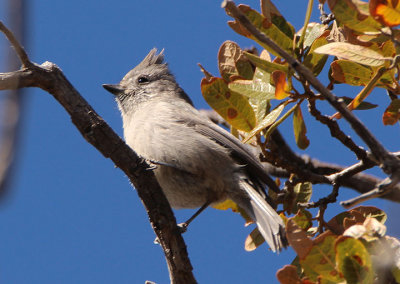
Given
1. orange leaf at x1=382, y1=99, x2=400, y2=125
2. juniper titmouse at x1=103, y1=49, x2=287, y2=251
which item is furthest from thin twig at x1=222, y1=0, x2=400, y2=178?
juniper titmouse at x1=103, y1=49, x2=287, y2=251

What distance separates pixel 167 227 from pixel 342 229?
1070mm

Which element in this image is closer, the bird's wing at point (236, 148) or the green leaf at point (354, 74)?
the green leaf at point (354, 74)

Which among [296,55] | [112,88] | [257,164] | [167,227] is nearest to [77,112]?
[167,227]

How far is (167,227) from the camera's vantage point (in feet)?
10.7

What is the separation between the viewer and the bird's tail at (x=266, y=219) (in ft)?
11.0

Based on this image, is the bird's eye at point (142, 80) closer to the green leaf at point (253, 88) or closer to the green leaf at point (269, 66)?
the green leaf at point (253, 88)

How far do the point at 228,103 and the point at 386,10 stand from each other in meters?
1.32

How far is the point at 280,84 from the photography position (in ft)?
9.66

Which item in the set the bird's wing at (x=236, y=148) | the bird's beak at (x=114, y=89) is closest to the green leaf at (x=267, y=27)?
the bird's wing at (x=236, y=148)

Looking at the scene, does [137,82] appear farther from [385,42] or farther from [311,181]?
[385,42]

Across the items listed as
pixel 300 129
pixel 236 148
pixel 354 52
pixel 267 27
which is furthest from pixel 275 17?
pixel 236 148

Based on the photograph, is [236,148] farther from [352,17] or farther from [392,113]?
[352,17]

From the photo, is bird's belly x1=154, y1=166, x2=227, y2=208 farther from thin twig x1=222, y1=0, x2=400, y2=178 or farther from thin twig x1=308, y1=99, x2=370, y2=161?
thin twig x1=222, y1=0, x2=400, y2=178

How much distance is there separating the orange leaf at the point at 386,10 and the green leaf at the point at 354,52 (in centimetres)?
21
